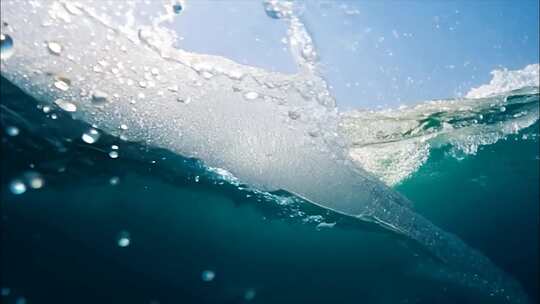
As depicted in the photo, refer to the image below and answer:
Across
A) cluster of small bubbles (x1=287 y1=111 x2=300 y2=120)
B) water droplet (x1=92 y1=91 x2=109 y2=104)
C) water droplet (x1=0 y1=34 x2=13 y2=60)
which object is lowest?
water droplet (x1=0 y1=34 x2=13 y2=60)

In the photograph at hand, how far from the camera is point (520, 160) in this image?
1584 centimetres

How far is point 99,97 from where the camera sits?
548 cm

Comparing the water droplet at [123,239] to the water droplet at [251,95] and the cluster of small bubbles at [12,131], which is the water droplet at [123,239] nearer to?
the cluster of small bubbles at [12,131]

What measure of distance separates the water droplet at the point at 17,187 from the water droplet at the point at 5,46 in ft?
8.07

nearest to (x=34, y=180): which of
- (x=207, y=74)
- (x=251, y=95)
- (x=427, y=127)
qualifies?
(x=207, y=74)

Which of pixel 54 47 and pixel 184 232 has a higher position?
pixel 54 47

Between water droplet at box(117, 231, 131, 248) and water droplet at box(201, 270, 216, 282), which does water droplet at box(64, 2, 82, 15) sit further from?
water droplet at box(201, 270, 216, 282)

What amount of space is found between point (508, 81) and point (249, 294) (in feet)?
34.2

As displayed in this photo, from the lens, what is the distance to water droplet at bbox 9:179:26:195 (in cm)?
608

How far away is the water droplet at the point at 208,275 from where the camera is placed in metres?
10.3

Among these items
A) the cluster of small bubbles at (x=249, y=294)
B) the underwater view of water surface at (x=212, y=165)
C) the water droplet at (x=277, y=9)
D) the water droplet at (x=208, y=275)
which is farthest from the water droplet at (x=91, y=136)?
the cluster of small bubbles at (x=249, y=294)

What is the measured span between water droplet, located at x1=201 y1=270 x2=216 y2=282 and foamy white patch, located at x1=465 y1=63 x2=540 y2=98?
9.43m

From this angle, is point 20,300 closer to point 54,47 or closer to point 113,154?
point 113,154

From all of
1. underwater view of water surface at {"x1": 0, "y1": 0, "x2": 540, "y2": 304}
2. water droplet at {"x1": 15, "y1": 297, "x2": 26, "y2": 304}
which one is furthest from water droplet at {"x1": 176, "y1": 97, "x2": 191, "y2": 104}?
water droplet at {"x1": 15, "y1": 297, "x2": 26, "y2": 304}
